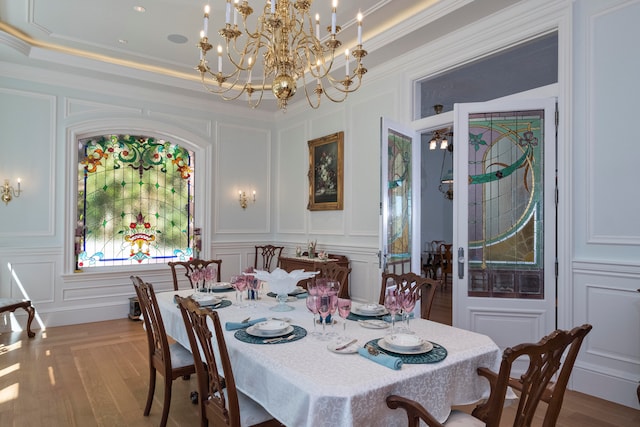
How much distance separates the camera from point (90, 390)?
124 inches

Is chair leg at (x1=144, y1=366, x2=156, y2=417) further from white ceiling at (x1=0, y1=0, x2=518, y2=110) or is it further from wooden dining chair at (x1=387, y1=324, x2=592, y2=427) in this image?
white ceiling at (x1=0, y1=0, x2=518, y2=110)

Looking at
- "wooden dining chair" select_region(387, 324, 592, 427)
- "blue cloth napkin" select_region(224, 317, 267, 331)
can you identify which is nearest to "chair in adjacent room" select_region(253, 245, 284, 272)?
"blue cloth napkin" select_region(224, 317, 267, 331)

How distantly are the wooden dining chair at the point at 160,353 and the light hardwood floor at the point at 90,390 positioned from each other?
0.27 meters

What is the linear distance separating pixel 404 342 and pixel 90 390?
269 centimetres

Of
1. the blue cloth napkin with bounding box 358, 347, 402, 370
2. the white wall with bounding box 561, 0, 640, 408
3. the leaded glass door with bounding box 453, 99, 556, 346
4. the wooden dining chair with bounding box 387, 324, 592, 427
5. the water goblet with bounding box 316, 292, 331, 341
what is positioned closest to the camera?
the wooden dining chair with bounding box 387, 324, 592, 427

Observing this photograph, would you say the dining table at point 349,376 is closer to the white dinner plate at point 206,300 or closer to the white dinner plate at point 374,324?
the white dinner plate at point 374,324

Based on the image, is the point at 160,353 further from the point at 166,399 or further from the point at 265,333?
the point at 265,333

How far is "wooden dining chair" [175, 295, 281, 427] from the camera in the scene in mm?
1676

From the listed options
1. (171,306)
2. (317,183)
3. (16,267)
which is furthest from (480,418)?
(16,267)

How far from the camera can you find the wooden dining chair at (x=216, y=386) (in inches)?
66.0

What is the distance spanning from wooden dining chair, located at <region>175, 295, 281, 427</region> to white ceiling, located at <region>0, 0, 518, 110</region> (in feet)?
10.3

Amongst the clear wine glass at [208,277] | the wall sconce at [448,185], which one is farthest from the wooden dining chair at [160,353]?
the wall sconce at [448,185]

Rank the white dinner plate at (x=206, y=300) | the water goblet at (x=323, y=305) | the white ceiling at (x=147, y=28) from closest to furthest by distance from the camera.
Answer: the water goblet at (x=323, y=305) → the white dinner plate at (x=206, y=300) → the white ceiling at (x=147, y=28)

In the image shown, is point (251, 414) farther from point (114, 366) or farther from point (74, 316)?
point (74, 316)
